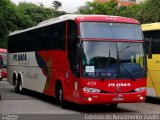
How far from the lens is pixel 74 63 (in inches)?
597

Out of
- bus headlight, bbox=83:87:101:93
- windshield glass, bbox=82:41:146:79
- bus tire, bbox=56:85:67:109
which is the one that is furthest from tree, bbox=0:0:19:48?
bus headlight, bbox=83:87:101:93

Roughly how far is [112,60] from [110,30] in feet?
3.58

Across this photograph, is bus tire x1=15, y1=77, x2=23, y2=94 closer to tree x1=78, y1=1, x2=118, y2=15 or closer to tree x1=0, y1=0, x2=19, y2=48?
tree x1=0, y1=0, x2=19, y2=48

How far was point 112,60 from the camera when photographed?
48.7 ft

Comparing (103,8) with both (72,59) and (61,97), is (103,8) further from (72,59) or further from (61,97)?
(72,59)

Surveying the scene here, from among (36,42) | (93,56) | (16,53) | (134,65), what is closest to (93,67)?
(93,56)

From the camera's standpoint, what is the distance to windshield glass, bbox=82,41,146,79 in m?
14.6

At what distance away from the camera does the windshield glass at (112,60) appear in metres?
14.6

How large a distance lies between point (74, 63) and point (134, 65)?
1.94 m

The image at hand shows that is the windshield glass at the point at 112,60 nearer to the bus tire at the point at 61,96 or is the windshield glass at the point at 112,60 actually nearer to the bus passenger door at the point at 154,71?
the bus tire at the point at 61,96

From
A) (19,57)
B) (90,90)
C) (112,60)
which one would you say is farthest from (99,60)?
(19,57)

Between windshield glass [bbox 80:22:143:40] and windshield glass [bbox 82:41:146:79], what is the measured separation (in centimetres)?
26

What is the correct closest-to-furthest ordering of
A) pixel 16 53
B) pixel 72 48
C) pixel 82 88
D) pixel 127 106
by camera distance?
pixel 82 88, pixel 72 48, pixel 127 106, pixel 16 53

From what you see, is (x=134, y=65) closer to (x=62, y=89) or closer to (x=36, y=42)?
(x=62, y=89)
